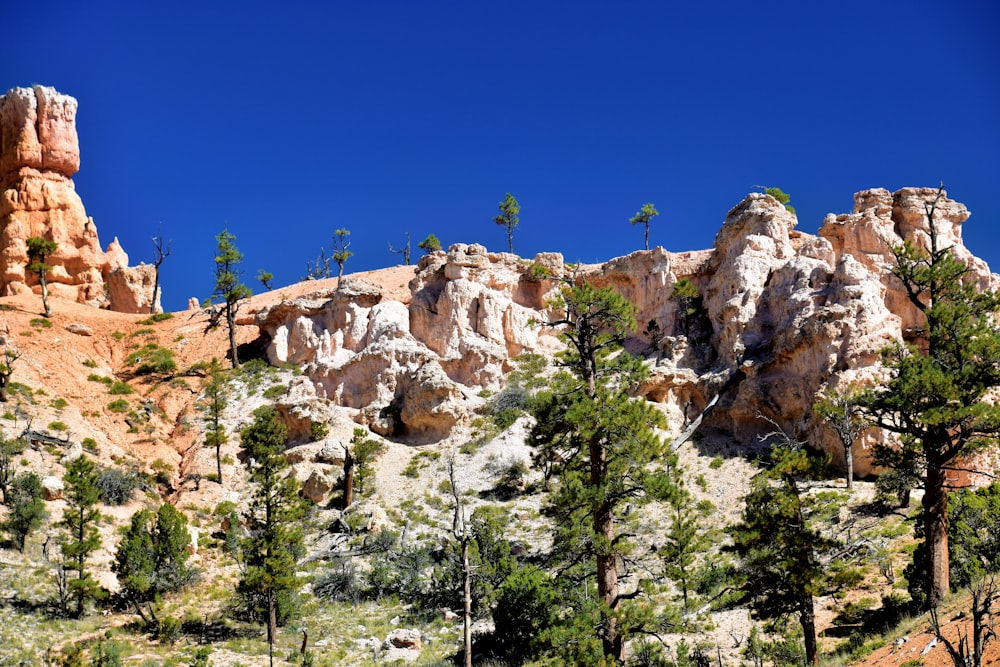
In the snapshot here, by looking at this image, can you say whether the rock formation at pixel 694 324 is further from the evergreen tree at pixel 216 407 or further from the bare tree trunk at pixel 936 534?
the bare tree trunk at pixel 936 534

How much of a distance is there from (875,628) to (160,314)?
182 ft

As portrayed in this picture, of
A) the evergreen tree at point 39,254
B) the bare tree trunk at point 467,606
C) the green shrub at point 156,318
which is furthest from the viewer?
the green shrub at point 156,318

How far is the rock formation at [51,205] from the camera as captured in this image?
5838cm

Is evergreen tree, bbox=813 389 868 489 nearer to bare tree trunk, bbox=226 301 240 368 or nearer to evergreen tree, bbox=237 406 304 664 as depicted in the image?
evergreen tree, bbox=237 406 304 664

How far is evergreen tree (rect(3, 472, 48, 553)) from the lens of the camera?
27.7 meters

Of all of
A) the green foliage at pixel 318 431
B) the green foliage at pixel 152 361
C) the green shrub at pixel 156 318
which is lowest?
the green foliage at pixel 318 431

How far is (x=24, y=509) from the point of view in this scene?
27.9 m

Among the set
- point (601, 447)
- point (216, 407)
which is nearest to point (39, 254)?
point (216, 407)

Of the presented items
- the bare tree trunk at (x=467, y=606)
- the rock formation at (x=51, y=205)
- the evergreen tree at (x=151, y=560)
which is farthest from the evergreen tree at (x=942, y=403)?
the rock formation at (x=51, y=205)

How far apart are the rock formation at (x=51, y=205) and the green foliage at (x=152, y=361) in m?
12.4

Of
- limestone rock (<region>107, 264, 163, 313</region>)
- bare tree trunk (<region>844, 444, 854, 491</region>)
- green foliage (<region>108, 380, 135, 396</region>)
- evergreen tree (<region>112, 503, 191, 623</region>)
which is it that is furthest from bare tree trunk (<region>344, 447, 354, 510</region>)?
limestone rock (<region>107, 264, 163, 313</region>)

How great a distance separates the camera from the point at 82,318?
176ft

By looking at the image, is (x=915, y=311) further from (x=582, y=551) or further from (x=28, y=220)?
(x=28, y=220)

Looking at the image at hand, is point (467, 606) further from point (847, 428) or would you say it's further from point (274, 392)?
point (274, 392)
